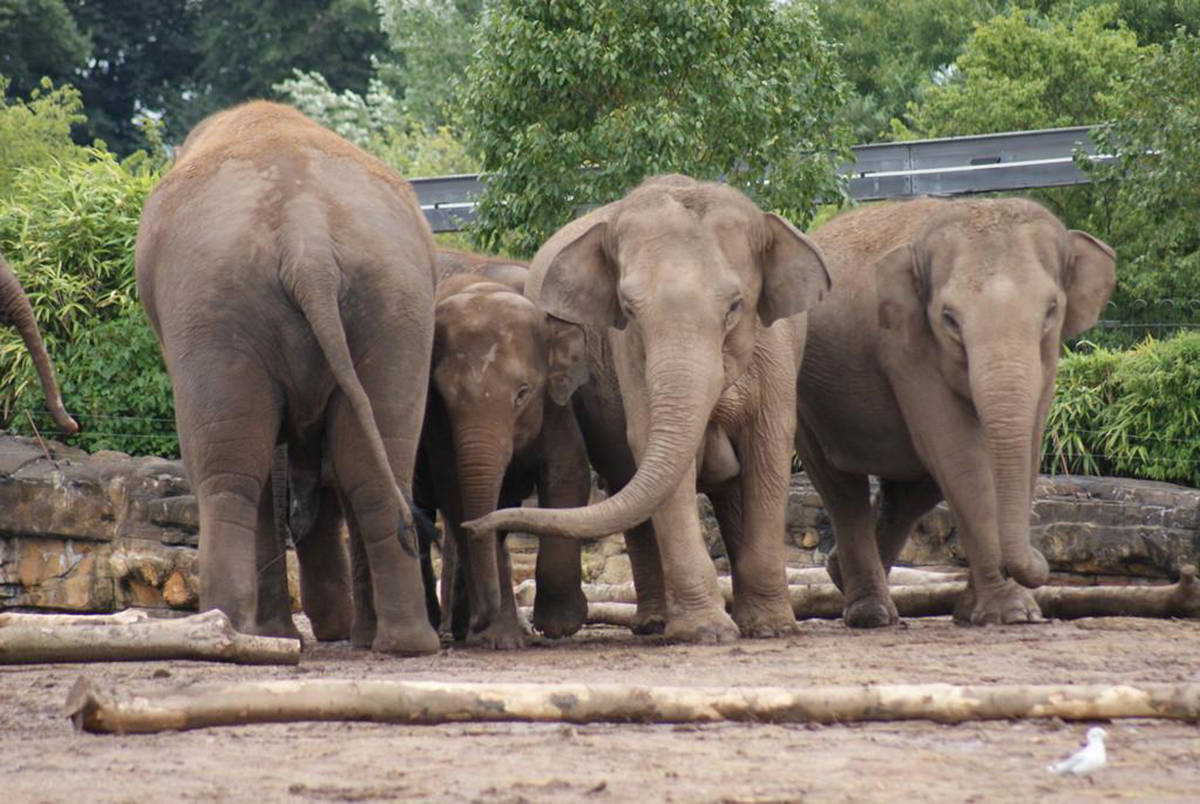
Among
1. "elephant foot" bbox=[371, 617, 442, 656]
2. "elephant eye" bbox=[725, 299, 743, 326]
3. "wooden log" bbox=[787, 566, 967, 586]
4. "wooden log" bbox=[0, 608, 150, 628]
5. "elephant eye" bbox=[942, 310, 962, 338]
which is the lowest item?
"wooden log" bbox=[787, 566, 967, 586]

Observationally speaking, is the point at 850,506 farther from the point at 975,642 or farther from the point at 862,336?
the point at 975,642

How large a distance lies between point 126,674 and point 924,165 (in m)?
17.5

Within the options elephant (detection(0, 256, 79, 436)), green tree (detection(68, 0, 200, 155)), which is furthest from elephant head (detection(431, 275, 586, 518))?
green tree (detection(68, 0, 200, 155))

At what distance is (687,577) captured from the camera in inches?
355

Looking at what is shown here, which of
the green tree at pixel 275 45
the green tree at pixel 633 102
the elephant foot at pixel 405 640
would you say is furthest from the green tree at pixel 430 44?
the elephant foot at pixel 405 640

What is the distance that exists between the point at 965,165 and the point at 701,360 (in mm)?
15362

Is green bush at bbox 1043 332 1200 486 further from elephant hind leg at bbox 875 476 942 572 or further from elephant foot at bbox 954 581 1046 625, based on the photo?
elephant foot at bbox 954 581 1046 625

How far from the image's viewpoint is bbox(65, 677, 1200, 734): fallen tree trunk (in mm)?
5766

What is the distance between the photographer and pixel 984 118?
26.2m

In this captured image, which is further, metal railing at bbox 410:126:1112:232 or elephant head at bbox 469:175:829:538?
metal railing at bbox 410:126:1112:232

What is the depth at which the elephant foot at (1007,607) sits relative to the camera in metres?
9.98

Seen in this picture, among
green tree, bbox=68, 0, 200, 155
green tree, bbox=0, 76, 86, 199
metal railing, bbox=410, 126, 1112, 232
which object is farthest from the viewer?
green tree, bbox=68, 0, 200, 155

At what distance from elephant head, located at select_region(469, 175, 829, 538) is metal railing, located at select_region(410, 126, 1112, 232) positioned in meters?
12.8

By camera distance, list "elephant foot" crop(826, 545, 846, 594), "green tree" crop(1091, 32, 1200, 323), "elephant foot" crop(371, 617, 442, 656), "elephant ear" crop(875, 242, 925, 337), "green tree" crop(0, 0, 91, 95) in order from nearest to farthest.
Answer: "elephant foot" crop(371, 617, 442, 656)
"elephant ear" crop(875, 242, 925, 337)
"elephant foot" crop(826, 545, 846, 594)
"green tree" crop(1091, 32, 1200, 323)
"green tree" crop(0, 0, 91, 95)
